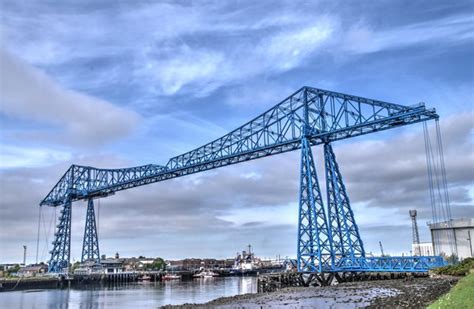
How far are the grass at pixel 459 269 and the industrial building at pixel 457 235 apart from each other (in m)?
13.8

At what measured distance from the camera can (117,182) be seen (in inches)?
3836

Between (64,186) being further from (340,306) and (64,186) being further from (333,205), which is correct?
(340,306)

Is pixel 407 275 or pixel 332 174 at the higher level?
pixel 332 174

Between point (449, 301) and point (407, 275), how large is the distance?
32.7 metres

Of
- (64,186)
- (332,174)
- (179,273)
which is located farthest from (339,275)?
(179,273)

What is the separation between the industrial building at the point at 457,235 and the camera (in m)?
53.8

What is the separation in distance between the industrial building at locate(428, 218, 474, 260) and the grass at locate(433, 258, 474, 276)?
13.8m

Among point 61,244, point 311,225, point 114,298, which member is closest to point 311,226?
point 311,225

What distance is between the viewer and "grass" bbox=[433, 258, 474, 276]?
117 ft

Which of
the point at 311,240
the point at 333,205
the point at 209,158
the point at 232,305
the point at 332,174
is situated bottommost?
the point at 232,305

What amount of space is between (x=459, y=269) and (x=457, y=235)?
19473 millimetres

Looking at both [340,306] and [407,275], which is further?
[407,275]

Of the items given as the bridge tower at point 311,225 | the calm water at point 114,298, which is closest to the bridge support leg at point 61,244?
the calm water at point 114,298

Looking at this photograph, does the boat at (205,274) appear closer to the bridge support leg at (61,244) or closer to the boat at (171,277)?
the boat at (171,277)
